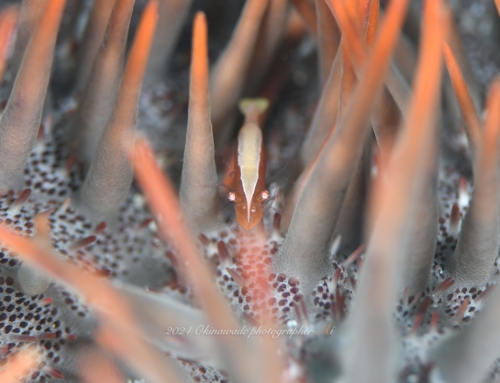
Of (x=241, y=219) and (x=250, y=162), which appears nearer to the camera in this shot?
(x=241, y=219)

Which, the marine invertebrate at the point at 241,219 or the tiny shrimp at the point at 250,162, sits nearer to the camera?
the marine invertebrate at the point at 241,219

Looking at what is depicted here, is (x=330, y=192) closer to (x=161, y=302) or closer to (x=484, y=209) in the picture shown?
(x=484, y=209)

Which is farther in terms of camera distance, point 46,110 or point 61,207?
point 46,110

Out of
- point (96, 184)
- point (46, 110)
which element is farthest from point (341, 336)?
point (46, 110)

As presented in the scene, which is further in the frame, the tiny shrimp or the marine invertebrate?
the tiny shrimp
